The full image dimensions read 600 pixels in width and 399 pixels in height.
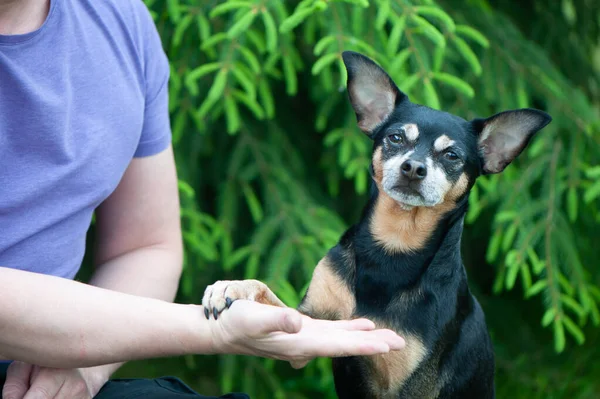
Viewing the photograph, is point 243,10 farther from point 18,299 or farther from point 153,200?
point 18,299

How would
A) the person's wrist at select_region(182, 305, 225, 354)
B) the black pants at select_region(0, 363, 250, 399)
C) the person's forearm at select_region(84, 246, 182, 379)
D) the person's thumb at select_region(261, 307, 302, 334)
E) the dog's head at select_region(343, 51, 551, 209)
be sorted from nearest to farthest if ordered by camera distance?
the person's thumb at select_region(261, 307, 302, 334) < the person's wrist at select_region(182, 305, 225, 354) < the black pants at select_region(0, 363, 250, 399) < the dog's head at select_region(343, 51, 551, 209) < the person's forearm at select_region(84, 246, 182, 379)

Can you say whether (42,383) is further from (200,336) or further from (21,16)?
(21,16)

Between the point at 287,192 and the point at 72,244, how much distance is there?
4.75ft

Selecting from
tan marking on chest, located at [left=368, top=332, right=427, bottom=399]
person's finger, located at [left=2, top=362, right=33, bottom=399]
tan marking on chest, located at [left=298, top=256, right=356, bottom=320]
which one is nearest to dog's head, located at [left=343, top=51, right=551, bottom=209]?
tan marking on chest, located at [left=298, top=256, right=356, bottom=320]

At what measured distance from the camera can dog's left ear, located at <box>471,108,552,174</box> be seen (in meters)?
1.95

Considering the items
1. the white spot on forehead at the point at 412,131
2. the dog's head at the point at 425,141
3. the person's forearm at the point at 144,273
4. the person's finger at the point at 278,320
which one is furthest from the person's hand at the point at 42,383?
the white spot on forehead at the point at 412,131

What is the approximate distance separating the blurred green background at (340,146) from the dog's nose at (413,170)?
77 cm

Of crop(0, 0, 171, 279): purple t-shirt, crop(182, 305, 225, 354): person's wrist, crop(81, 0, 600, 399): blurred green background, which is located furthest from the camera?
crop(81, 0, 600, 399): blurred green background

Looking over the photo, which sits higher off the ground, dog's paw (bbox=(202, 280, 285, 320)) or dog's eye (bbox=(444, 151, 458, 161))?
dog's eye (bbox=(444, 151, 458, 161))

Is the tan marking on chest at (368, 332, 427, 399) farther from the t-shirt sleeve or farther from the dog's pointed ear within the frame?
the t-shirt sleeve

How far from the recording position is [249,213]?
12.0 feet

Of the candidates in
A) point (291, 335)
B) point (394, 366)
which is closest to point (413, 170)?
point (394, 366)

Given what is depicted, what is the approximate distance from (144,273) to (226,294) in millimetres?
512

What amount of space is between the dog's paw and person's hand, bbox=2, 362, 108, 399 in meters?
0.40
